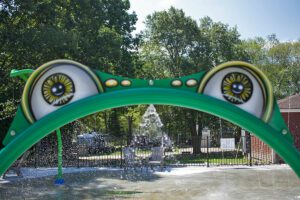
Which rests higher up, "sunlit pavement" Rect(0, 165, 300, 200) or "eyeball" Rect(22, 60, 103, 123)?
"eyeball" Rect(22, 60, 103, 123)

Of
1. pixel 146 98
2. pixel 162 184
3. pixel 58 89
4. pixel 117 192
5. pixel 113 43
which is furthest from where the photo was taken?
pixel 113 43

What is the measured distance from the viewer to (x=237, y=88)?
6.18 meters

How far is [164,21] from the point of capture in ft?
97.0

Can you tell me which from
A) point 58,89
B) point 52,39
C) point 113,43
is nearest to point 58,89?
point 58,89

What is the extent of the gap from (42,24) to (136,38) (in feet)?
31.9

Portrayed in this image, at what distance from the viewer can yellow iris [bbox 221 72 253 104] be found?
20.1ft

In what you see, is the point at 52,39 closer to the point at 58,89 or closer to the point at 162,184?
the point at 162,184

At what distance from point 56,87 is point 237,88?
282cm

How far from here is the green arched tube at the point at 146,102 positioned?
5.87m

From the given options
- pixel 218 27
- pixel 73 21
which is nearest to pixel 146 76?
pixel 218 27

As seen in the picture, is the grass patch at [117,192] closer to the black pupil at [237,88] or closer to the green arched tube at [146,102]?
the green arched tube at [146,102]

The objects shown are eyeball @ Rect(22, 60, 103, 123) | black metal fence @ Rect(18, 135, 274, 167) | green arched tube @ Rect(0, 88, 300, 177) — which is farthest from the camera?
black metal fence @ Rect(18, 135, 274, 167)

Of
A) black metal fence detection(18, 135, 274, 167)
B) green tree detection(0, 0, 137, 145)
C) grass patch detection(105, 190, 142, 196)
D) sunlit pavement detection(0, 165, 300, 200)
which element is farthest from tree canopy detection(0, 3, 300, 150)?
grass patch detection(105, 190, 142, 196)

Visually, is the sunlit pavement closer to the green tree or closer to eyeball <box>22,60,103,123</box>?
the green tree
